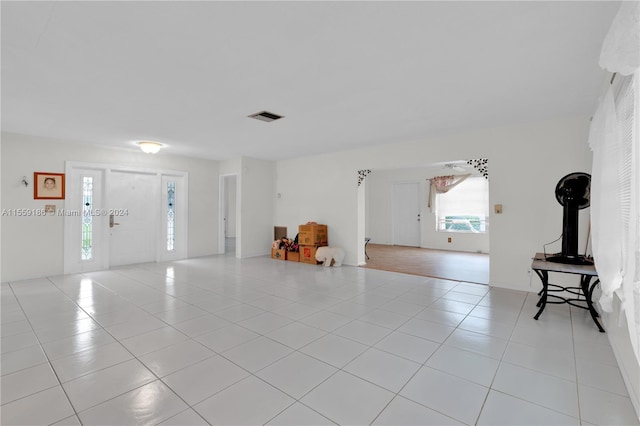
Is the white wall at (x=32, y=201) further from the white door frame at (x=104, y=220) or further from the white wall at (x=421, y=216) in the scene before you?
the white wall at (x=421, y=216)

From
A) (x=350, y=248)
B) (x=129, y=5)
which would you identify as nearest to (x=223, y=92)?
(x=129, y=5)

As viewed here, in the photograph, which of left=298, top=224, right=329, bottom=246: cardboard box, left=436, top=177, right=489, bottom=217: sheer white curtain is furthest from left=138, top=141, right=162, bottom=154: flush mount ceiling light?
left=436, top=177, right=489, bottom=217: sheer white curtain

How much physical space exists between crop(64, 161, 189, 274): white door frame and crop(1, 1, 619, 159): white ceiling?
1.51 metres

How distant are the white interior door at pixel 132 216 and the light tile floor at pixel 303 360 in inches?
86.6

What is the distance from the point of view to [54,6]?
1.87 m

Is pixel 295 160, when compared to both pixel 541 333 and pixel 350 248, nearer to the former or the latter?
pixel 350 248

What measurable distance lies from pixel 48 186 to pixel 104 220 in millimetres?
1070

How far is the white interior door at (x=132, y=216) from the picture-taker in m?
6.30

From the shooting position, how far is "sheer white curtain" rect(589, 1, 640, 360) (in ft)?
4.89

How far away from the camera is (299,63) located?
2.60m

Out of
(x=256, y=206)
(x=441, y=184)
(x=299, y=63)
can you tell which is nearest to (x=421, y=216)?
(x=441, y=184)

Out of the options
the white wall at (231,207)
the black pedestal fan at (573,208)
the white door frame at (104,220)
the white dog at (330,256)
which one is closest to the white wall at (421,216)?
the white dog at (330,256)

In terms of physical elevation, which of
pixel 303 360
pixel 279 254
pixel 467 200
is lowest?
pixel 303 360

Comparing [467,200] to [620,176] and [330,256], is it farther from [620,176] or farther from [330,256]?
[620,176]
